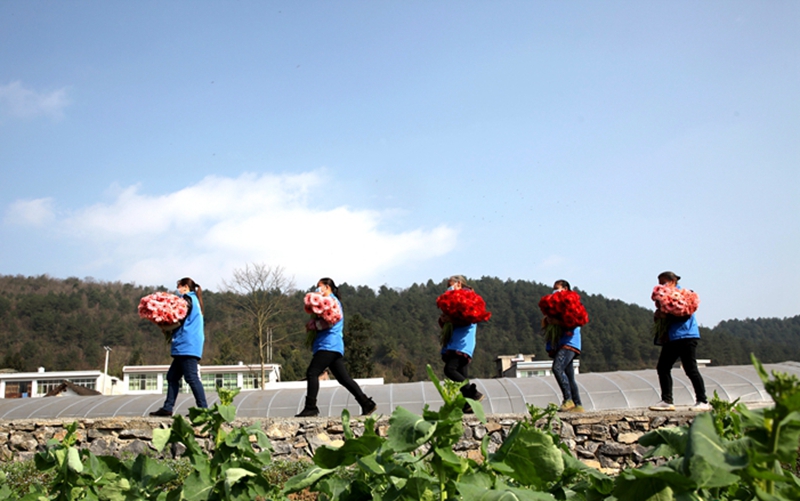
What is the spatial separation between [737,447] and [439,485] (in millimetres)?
428

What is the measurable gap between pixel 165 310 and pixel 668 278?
5.40 metres

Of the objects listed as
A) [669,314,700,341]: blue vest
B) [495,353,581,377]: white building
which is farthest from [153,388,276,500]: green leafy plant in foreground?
[495,353,581,377]: white building

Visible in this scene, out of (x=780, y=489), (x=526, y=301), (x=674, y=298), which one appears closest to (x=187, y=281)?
(x=674, y=298)

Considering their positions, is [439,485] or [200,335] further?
[200,335]

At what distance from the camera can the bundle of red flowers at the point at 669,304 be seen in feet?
21.9

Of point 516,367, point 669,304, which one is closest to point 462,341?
point 669,304

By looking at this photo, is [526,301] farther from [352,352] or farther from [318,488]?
[318,488]

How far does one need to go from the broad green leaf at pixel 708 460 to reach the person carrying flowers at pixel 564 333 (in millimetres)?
6342

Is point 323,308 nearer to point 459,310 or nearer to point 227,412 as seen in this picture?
point 459,310

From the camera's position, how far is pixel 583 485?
41.3 inches

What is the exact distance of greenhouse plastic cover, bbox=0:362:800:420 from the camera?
9906 millimetres

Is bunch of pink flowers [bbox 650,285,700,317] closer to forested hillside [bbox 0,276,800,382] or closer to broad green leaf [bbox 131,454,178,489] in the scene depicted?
broad green leaf [bbox 131,454,178,489]

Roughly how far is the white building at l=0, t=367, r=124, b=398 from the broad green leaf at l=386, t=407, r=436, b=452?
150 feet

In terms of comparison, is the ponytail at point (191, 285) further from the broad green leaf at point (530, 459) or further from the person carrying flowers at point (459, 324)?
the broad green leaf at point (530, 459)
